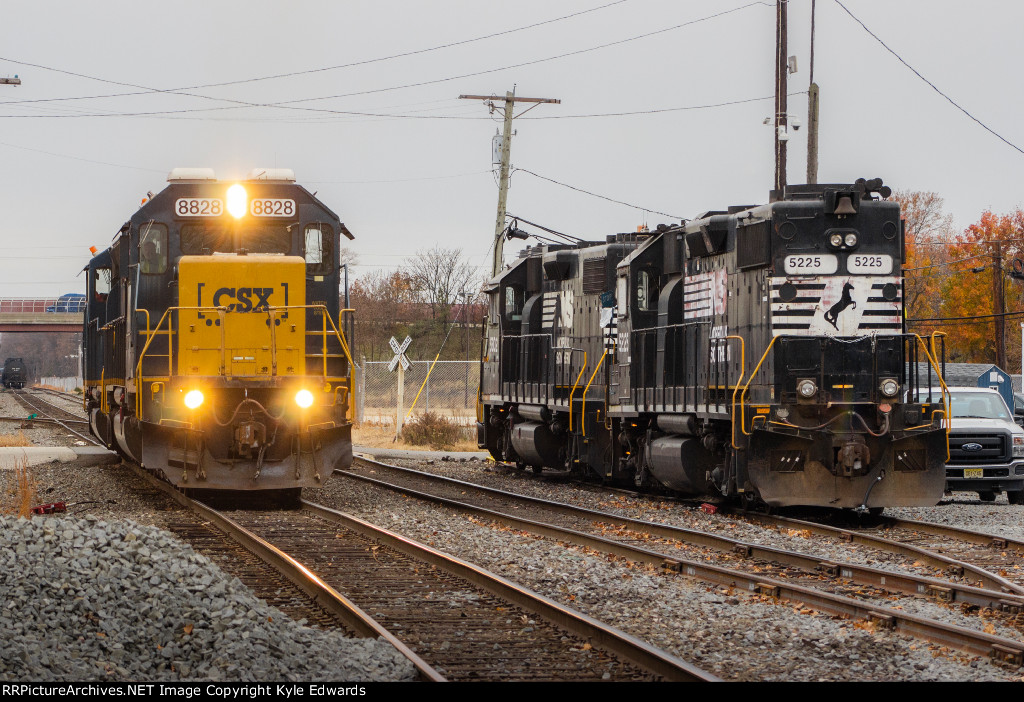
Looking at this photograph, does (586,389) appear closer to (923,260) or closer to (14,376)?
(923,260)

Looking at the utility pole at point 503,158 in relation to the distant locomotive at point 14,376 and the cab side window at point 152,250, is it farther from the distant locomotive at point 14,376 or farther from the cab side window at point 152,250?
the distant locomotive at point 14,376

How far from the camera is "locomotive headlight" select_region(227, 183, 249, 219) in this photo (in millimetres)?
14328

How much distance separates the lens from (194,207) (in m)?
14.4

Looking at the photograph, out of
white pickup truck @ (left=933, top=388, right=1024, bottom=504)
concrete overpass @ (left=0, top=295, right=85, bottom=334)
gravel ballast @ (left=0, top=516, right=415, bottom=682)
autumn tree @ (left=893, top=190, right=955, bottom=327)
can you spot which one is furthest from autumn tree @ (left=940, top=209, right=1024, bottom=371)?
concrete overpass @ (left=0, top=295, right=85, bottom=334)

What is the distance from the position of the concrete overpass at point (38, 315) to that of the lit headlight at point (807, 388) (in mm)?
79224

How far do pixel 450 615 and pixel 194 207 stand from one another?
7951 mm

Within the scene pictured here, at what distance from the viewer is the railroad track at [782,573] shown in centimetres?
742

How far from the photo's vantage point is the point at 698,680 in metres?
5.99

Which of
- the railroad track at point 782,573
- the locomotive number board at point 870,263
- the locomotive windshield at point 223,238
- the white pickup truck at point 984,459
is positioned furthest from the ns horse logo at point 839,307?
the locomotive windshield at point 223,238

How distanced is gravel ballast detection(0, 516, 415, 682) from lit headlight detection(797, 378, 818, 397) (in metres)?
7.16

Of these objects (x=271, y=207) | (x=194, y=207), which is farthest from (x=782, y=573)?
(x=194, y=207)

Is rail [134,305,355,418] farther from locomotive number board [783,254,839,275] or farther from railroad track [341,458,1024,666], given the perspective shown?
locomotive number board [783,254,839,275]
